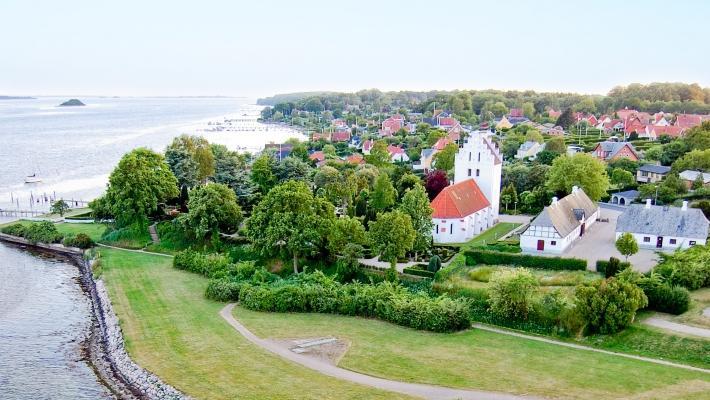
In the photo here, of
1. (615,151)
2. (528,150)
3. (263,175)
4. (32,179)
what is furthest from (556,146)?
(32,179)

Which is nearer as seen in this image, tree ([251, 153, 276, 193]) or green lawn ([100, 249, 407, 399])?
green lawn ([100, 249, 407, 399])

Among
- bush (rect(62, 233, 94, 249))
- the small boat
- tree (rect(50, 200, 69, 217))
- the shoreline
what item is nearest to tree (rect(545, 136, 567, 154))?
bush (rect(62, 233, 94, 249))

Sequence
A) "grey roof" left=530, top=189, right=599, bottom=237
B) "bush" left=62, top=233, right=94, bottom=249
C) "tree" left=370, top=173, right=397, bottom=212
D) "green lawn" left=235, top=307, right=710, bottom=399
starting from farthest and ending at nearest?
1. "bush" left=62, top=233, right=94, bottom=249
2. "tree" left=370, top=173, right=397, bottom=212
3. "grey roof" left=530, top=189, right=599, bottom=237
4. "green lawn" left=235, top=307, right=710, bottom=399

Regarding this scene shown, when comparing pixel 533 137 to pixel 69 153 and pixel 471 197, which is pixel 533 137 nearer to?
pixel 471 197

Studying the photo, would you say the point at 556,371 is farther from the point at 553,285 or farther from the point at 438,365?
the point at 553,285

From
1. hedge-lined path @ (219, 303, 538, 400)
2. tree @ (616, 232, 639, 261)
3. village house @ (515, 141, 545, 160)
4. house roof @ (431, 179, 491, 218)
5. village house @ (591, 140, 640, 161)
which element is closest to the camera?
hedge-lined path @ (219, 303, 538, 400)

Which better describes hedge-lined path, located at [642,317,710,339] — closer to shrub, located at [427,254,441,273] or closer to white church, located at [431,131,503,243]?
shrub, located at [427,254,441,273]
